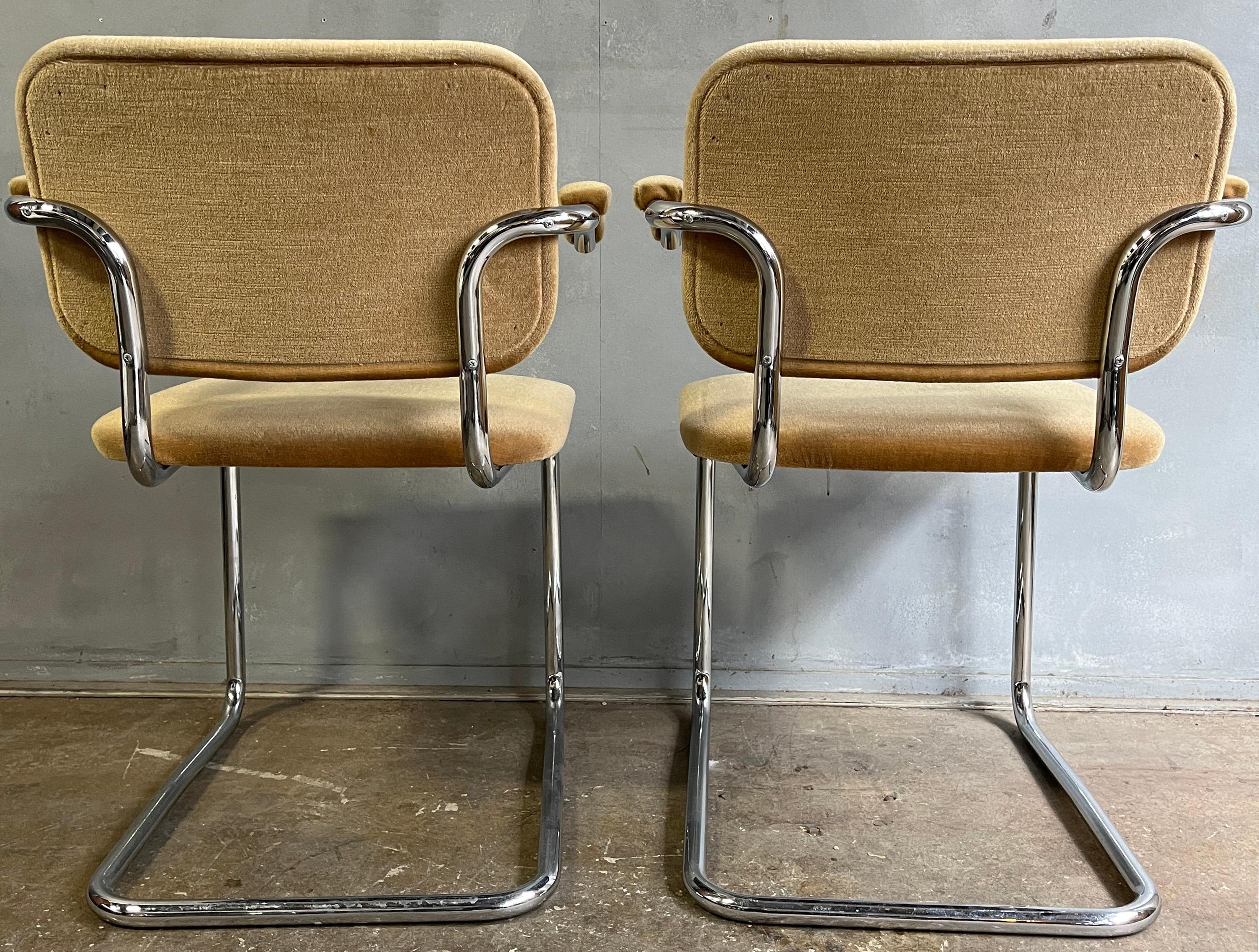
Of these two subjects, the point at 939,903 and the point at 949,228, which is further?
the point at 939,903

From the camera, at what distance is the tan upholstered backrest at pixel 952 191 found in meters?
0.87

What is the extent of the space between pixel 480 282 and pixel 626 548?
2.84 ft

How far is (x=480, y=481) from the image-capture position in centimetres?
104

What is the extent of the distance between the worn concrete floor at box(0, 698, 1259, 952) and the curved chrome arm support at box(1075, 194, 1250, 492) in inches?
22.7

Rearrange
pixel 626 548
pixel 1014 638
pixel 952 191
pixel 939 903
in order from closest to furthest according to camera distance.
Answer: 1. pixel 952 191
2. pixel 939 903
3. pixel 1014 638
4. pixel 626 548

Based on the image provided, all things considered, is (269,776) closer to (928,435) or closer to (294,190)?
(294,190)

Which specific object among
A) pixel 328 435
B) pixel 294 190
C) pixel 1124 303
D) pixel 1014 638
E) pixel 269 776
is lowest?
pixel 269 776

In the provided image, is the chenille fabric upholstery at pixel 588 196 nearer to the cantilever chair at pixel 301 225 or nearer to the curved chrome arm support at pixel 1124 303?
the cantilever chair at pixel 301 225

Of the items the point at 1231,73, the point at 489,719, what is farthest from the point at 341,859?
the point at 1231,73

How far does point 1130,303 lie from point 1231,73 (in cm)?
90

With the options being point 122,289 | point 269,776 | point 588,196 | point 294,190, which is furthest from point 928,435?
point 269,776

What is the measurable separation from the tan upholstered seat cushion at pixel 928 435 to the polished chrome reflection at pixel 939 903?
16.1 inches

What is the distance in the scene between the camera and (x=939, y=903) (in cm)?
115

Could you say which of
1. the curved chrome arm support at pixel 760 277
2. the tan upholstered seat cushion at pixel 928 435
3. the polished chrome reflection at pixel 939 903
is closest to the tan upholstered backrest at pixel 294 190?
the curved chrome arm support at pixel 760 277
